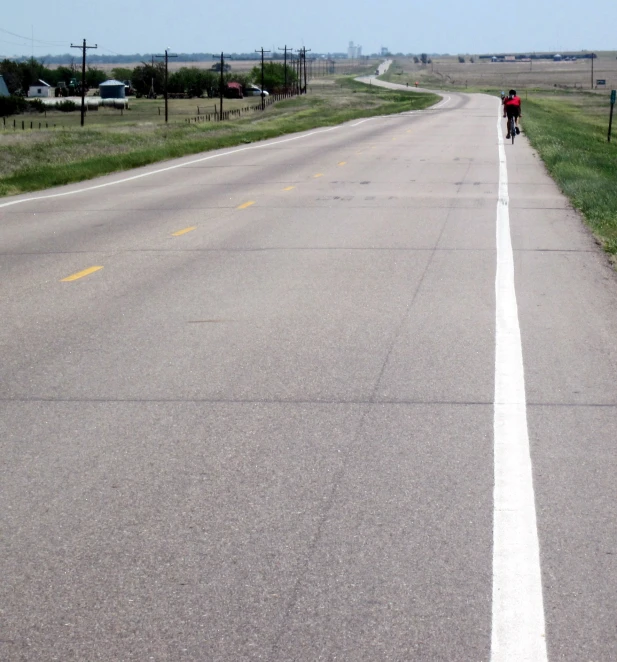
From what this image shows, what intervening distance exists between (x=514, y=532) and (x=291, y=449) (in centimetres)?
158

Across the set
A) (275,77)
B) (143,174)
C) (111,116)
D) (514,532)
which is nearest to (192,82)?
(275,77)

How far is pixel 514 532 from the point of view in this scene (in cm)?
505

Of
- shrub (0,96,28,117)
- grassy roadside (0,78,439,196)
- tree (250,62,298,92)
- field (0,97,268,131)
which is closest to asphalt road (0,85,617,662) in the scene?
grassy roadside (0,78,439,196)

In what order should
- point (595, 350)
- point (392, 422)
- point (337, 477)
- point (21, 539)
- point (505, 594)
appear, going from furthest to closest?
point (595, 350), point (392, 422), point (337, 477), point (21, 539), point (505, 594)

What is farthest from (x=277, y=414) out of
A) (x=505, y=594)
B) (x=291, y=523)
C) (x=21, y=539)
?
(x=505, y=594)

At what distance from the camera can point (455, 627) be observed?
4152 millimetres

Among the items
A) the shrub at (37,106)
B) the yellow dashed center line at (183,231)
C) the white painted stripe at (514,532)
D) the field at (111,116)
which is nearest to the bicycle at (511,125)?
the yellow dashed center line at (183,231)

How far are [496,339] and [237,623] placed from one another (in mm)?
5170

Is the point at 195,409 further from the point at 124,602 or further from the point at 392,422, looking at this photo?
the point at 124,602

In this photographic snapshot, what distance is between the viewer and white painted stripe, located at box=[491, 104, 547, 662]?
4.10 meters

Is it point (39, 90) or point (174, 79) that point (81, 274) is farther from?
point (174, 79)

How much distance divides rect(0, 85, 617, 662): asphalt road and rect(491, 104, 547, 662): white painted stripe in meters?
0.05

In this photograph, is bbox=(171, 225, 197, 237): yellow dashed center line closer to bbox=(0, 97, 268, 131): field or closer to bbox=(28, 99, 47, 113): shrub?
bbox=(0, 97, 268, 131): field

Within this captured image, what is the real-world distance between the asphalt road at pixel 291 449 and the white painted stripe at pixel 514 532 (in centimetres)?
5
